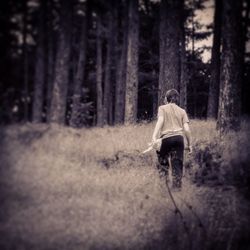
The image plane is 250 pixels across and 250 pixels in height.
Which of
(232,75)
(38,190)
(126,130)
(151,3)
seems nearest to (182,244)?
(38,190)

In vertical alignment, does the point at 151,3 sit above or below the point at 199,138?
above

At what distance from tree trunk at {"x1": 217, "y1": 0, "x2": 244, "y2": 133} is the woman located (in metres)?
2.41

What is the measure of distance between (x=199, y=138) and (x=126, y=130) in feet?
6.04

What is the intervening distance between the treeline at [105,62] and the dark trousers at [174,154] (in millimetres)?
1056

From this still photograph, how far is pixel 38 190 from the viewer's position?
12.7 ft

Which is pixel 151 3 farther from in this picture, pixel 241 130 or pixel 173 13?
pixel 241 130

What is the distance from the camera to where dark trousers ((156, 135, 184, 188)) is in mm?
5988

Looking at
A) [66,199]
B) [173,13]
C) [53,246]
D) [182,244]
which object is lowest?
[182,244]

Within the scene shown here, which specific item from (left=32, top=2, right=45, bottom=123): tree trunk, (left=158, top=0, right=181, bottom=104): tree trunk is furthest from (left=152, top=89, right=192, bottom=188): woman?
(left=32, top=2, right=45, bottom=123): tree trunk

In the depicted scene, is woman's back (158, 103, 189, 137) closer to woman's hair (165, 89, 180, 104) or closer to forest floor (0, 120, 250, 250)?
woman's hair (165, 89, 180, 104)

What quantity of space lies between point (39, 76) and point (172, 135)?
2.97 m

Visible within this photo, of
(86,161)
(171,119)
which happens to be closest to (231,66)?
(171,119)

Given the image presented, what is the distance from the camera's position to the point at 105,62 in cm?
1331

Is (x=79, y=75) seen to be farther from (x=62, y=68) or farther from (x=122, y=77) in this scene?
(x=122, y=77)
